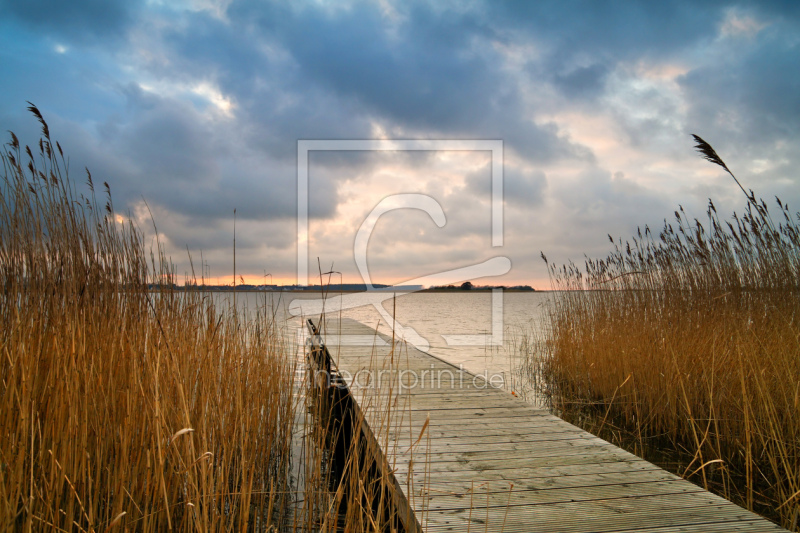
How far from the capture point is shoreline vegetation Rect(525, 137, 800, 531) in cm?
266

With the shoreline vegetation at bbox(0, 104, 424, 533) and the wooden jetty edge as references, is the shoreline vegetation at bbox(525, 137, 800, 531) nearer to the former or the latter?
the wooden jetty edge

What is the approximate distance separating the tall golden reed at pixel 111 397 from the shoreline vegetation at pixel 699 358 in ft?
7.73

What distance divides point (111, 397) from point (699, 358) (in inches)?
148

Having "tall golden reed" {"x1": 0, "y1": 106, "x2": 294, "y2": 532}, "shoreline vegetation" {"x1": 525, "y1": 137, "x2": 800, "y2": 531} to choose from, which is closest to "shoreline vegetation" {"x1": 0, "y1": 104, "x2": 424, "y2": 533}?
"tall golden reed" {"x1": 0, "y1": 106, "x2": 294, "y2": 532}

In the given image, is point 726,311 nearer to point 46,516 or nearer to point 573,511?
point 573,511

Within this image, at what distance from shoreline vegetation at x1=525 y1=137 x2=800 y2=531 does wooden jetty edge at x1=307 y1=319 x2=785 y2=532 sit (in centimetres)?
58

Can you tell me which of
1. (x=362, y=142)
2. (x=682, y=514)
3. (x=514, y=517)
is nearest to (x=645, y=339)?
(x=682, y=514)

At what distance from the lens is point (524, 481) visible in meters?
1.87

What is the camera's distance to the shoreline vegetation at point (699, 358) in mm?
2656

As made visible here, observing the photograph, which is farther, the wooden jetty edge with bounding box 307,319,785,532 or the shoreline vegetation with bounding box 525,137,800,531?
the shoreline vegetation with bounding box 525,137,800,531

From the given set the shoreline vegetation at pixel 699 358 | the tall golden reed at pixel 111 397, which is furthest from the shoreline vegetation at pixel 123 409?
the shoreline vegetation at pixel 699 358

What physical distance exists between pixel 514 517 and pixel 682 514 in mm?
603

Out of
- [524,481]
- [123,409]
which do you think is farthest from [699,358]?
[123,409]

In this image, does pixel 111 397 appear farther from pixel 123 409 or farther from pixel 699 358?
pixel 699 358
